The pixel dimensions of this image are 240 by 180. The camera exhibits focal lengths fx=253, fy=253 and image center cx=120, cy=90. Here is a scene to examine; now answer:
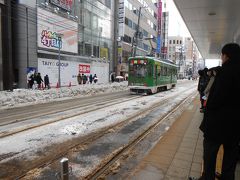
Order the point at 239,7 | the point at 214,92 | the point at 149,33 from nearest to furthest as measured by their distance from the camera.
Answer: the point at 214,92, the point at 239,7, the point at 149,33

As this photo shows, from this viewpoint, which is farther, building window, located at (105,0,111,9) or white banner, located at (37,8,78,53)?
building window, located at (105,0,111,9)

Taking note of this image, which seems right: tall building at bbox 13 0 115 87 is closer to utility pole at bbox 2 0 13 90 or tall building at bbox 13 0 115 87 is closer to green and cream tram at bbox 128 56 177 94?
utility pole at bbox 2 0 13 90

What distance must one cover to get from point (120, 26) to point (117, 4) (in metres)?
4.25

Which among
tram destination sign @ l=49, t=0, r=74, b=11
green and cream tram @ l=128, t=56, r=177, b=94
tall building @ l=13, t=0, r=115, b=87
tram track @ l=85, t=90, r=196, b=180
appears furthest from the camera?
tram destination sign @ l=49, t=0, r=74, b=11

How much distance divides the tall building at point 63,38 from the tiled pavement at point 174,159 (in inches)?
786

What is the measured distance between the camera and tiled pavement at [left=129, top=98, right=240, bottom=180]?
15.1 ft

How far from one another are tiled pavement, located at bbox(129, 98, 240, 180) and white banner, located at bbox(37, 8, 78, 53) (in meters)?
20.8

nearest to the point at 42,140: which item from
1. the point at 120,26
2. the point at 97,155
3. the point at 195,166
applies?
the point at 97,155

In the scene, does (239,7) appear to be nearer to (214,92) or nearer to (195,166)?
(195,166)

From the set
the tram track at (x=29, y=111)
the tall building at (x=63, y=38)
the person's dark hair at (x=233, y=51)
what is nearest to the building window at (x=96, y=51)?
the tall building at (x=63, y=38)

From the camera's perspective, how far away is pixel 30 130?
7.96m

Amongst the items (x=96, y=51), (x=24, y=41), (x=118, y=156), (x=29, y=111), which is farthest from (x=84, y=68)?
(x=118, y=156)

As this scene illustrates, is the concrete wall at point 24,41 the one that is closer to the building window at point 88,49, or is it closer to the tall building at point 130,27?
the building window at point 88,49

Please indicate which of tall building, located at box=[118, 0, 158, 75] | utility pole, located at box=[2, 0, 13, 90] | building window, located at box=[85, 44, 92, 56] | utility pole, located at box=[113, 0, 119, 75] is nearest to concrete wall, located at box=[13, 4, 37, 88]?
utility pole, located at box=[2, 0, 13, 90]
